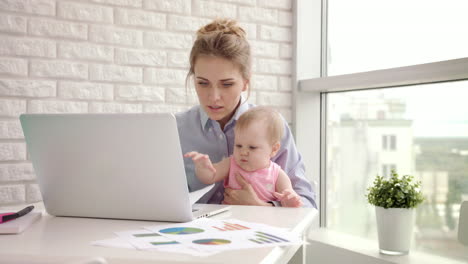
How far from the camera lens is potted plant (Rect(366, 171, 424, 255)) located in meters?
2.27

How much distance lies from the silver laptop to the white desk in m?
0.05

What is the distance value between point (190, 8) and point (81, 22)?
636mm

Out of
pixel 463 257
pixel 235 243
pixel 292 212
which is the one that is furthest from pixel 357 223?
pixel 235 243

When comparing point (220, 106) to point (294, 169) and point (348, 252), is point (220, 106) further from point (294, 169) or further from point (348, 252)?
point (348, 252)

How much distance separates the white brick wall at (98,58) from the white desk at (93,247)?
129 centimetres

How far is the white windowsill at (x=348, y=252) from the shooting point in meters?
2.36

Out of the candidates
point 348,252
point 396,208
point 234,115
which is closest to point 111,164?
point 234,115

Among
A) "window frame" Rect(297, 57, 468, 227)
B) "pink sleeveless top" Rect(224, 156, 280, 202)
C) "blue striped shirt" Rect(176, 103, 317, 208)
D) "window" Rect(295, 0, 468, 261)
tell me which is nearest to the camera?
"pink sleeveless top" Rect(224, 156, 280, 202)

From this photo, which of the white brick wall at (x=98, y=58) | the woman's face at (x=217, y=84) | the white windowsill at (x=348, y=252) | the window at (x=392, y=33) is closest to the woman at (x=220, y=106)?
the woman's face at (x=217, y=84)

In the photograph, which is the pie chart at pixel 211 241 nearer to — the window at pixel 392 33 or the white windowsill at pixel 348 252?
the white windowsill at pixel 348 252

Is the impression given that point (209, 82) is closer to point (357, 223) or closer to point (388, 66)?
point (388, 66)

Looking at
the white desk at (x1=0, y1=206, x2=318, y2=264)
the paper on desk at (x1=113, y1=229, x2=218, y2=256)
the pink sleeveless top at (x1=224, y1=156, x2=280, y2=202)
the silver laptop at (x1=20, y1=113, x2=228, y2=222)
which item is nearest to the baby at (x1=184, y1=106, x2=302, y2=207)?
the pink sleeveless top at (x1=224, y1=156, x2=280, y2=202)

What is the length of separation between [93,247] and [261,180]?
0.93 m

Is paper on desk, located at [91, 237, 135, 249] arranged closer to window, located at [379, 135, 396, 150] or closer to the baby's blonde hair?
the baby's blonde hair
